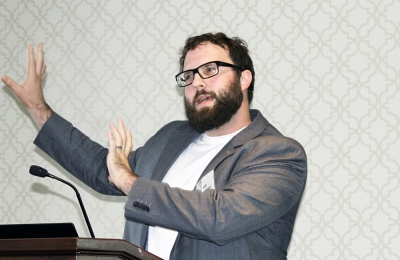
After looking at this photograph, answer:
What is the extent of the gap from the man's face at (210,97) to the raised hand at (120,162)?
339 millimetres

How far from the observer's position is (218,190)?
85.0 inches

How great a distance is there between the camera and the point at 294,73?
334 cm

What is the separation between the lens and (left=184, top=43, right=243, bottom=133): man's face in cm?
255

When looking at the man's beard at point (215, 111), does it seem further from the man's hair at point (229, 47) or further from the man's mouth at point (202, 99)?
the man's hair at point (229, 47)

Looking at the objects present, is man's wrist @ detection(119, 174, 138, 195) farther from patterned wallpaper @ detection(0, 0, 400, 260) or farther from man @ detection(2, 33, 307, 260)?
patterned wallpaper @ detection(0, 0, 400, 260)

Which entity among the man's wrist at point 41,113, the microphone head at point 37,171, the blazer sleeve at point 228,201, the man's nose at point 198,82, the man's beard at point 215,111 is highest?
the man's nose at point 198,82

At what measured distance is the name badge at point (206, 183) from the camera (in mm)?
2301

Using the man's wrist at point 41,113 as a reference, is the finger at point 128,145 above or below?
below

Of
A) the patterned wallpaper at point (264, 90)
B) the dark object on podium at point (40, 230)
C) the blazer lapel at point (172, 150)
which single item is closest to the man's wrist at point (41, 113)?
the blazer lapel at point (172, 150)

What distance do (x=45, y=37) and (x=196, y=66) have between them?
163cm

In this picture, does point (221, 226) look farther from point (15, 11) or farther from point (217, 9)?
point (15, 11)

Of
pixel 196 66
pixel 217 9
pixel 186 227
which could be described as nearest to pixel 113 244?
pixel 186 227

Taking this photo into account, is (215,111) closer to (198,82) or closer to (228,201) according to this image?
(198,82)

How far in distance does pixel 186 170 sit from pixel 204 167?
8cm
